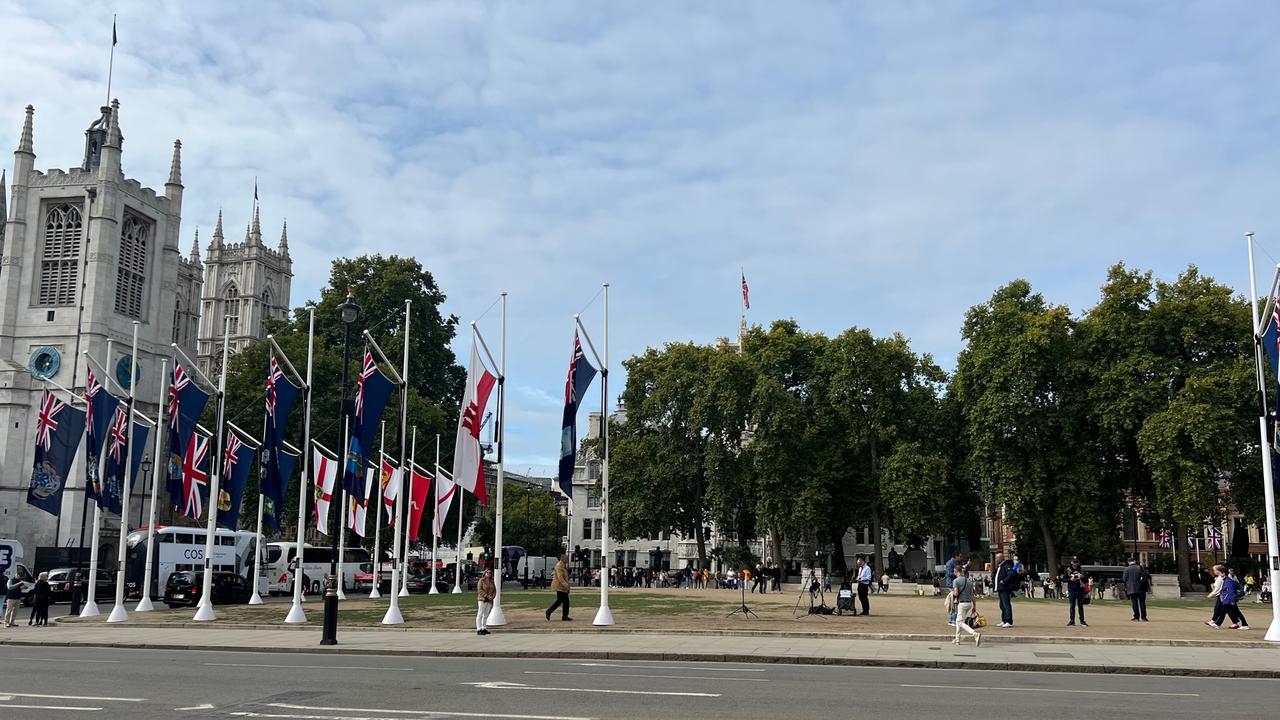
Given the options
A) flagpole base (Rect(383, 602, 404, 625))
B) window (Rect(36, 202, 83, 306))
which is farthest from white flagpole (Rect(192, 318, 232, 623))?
window (Rect(36, 202, 83, 306))

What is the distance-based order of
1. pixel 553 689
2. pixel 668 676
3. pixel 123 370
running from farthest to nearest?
1. pixel 123 370
2. pixel 668 676
3. pixel 553 689

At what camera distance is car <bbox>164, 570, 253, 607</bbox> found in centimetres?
3731

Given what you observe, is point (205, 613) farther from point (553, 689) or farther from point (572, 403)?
point (553, 689)

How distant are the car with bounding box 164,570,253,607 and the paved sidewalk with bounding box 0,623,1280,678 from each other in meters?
11.0

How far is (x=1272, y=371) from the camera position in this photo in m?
24.7

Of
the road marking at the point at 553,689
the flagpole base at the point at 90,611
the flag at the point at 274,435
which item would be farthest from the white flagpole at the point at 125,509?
the road marking at the point at 553,689

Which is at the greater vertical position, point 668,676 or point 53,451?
point 53,451

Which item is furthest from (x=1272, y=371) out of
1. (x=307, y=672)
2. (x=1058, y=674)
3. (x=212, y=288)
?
(x=212, y=288)

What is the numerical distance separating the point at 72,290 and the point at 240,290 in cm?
6165

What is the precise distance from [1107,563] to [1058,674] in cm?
8639

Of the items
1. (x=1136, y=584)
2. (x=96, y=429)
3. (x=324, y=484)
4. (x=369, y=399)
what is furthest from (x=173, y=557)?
(x=1136, y=584)

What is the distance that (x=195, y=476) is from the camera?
1319 inches

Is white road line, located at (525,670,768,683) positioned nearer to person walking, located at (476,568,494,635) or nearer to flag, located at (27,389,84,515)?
person walking, located at (476,568,494,635)

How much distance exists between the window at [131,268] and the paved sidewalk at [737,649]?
6365 centimetres
